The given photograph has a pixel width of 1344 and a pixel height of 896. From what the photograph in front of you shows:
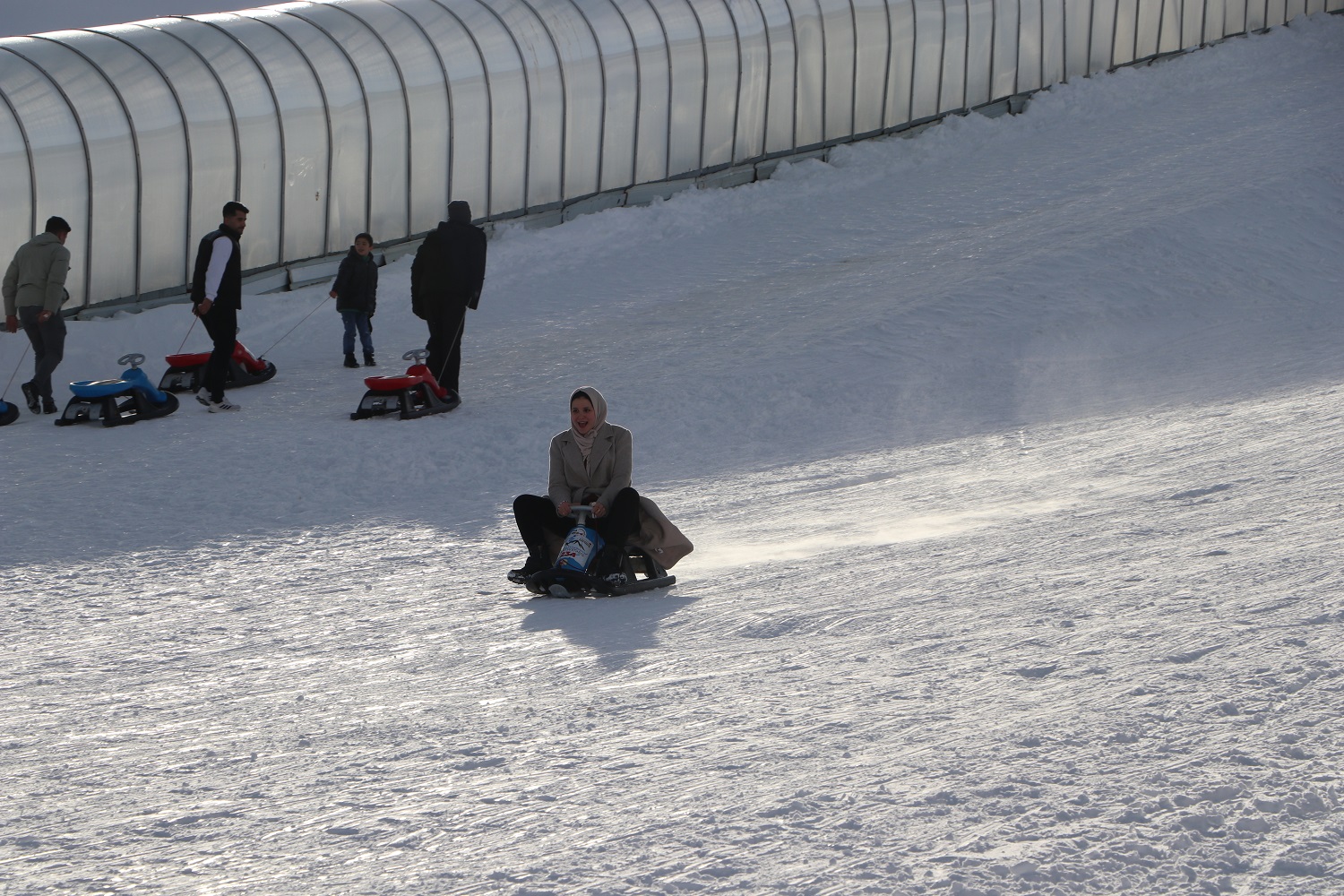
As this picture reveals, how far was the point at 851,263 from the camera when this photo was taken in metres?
18.5

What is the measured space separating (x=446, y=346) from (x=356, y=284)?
200 centimetres

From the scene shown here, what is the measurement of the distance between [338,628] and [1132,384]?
27.3ft

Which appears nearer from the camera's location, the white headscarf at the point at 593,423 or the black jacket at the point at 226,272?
the white headscarf at the point at 593,423

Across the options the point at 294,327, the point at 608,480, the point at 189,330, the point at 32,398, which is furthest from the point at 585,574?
the point at 294,327

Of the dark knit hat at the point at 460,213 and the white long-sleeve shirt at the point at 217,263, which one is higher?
the dark knit hat at the point at 460,213

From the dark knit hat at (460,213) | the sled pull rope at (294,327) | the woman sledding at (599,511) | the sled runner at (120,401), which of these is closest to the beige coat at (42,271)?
the sled runner at (120,401)

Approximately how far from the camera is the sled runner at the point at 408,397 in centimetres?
1249

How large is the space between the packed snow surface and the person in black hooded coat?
496 mm

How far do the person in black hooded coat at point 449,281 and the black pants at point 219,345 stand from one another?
5.22 ft

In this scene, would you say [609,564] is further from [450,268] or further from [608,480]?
[450,268]

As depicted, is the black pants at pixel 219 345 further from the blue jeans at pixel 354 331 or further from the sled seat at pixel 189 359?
the blue jeans at pixel 354 331

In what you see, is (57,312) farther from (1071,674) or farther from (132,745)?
(1071,674)

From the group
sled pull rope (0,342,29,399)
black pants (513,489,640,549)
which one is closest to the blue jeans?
sled pull rope (0,342,29,399)

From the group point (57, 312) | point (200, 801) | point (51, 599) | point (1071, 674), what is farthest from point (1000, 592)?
point (57, 312)
